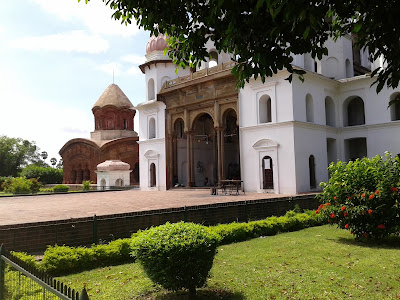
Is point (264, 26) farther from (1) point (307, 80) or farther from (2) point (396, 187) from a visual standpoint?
(1) point (307, 80)

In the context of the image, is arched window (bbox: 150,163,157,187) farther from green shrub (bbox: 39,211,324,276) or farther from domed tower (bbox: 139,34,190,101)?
green shrub (bbox: 39,211,324,276)

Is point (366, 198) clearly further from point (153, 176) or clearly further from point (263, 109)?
point (153, 176)

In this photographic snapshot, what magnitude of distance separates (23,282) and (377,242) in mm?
7677

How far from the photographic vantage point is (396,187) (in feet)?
26.6

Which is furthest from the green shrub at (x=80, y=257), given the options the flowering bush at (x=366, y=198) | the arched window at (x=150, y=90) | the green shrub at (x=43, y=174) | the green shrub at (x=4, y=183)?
the green shrub at (x=43, y=174)

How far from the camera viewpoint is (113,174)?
32438 mm

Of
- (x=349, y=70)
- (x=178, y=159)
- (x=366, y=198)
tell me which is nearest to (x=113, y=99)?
(x=178, y=159)

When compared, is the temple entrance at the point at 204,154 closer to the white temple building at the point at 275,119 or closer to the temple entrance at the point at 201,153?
the temple entrance at the point at 201,153

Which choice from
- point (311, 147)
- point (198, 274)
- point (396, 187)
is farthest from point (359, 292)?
point (311, 147)

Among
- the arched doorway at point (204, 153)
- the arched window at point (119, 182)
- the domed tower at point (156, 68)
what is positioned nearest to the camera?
the domed tower at point (156, 68)

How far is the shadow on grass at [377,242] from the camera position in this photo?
823cm

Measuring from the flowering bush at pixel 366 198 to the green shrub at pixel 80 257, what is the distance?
5069 mm

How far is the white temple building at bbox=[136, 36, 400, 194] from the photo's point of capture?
20672 mm

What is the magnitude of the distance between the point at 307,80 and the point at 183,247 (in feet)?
61.1
